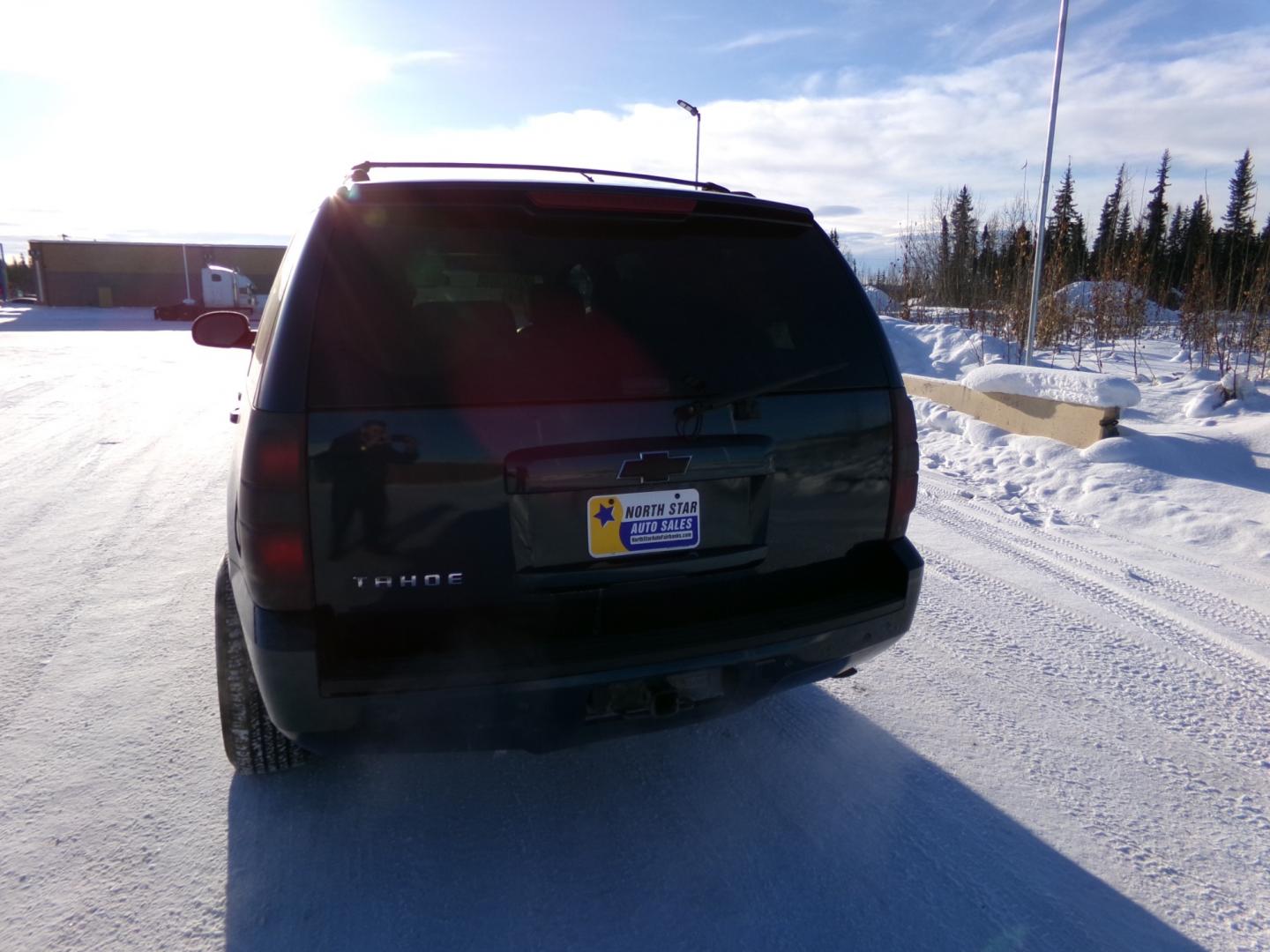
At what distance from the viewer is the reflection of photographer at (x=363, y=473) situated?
2207 mm

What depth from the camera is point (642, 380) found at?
251 cm

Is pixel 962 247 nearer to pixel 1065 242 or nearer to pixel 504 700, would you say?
pixel 1065 242

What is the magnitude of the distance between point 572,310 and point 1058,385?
22.3 feet

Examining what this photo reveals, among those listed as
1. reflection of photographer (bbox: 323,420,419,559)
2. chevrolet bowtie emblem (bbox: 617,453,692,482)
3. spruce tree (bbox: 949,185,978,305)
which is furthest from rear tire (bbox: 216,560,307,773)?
spruce tree (bbox: 949,185,978,305)

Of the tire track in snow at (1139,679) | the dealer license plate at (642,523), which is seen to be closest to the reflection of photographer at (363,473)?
the dealer license plate at (642,523)

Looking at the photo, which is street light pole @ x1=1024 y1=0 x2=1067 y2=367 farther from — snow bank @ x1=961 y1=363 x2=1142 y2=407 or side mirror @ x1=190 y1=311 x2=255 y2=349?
side mirror @ x1=190 y1=311 x2=255 y2=349

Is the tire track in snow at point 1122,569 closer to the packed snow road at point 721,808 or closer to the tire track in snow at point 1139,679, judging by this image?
the packed snow road at point 721,808

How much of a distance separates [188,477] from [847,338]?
6.30 meters

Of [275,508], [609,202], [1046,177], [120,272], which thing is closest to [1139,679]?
[609,202]

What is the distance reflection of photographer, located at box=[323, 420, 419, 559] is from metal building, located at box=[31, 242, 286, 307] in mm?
59043

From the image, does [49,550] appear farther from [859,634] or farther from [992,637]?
[992,637]

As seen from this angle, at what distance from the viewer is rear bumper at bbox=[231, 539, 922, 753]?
7.32ft

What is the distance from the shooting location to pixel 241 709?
292cm

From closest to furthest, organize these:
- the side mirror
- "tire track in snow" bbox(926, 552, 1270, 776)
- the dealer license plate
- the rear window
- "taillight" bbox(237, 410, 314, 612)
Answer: "taillight" bbox(237, 410, 314, 612)
the rear window
the dealer license plate
"tire track in snow" bbox(926, 552, 1270, 776)
the side mirror
